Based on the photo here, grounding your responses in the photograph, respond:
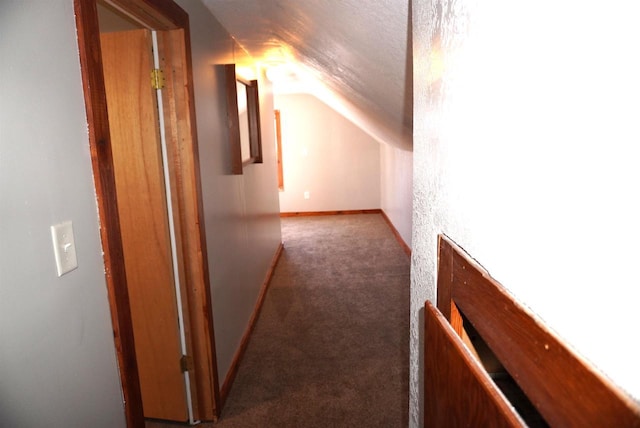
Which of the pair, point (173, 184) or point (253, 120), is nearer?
point (173, 184)

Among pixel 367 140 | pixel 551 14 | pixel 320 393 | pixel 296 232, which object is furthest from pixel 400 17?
pixel 367 140

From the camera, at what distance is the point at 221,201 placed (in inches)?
86.0

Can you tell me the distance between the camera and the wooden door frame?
3.27 feet

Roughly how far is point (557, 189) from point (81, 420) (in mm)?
1086

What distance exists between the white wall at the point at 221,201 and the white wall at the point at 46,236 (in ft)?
2.99

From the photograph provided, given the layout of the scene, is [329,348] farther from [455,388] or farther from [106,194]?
[455,388]

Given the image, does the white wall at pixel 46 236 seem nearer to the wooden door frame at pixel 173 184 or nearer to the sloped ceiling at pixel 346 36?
the wooden door frame at pixel 173 184

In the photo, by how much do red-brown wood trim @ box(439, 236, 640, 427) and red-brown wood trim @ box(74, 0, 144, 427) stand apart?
2.85 ft

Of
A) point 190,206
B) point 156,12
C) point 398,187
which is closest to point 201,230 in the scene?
point 190,206

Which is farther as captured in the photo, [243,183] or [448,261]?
[243,183]

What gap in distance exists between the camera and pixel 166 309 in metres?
1.83

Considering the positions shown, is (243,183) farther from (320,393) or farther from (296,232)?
(296,232)

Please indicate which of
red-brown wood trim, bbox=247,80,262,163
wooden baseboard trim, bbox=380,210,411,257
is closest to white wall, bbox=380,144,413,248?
wooden baseboard trim, bbox=380,210,411,257

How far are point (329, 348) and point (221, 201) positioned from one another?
1175 millimetres
